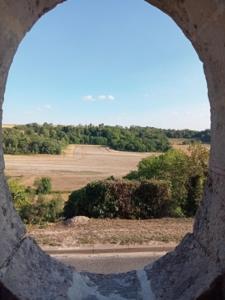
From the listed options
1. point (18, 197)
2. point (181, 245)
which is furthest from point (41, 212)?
point (181, 245)

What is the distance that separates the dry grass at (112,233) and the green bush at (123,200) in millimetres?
808

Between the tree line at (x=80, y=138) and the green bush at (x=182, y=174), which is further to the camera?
the tree line at (x=80, y=138)

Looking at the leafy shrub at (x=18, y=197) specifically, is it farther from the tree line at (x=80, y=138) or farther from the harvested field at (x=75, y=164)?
the tree line at (x=80, y=138)

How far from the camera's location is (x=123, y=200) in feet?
36.9

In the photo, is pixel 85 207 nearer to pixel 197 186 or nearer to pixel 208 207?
pixel 197 186

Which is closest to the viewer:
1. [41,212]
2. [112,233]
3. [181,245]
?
[181,245]

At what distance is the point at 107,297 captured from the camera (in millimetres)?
2771

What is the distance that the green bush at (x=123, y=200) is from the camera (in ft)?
36.8

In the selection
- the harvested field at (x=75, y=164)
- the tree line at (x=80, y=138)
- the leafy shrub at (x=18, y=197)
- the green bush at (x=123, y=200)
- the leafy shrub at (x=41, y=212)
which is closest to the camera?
the green bush at (x=123, y=200)

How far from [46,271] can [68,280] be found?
0.68ft

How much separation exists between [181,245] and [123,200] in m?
8.32

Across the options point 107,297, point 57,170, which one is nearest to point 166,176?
point 107,297

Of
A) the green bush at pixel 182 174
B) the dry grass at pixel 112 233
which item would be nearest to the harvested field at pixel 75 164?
the green bush at pixel 182 174

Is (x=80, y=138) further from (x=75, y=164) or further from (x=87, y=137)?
(x=75, y=164)
